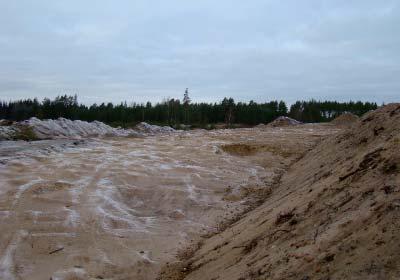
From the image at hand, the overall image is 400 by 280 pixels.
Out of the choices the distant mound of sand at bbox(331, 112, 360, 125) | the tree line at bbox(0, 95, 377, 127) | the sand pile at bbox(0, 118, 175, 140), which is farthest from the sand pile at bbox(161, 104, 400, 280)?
the tree line at bbox(0, 95, 377, 127)

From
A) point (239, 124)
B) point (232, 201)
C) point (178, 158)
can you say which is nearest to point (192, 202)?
point (232, 201)

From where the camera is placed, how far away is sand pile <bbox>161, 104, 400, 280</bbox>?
3578mm

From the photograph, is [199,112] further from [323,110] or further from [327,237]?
[327,237]

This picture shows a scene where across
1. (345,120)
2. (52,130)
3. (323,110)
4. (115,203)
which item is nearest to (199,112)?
(323,110)

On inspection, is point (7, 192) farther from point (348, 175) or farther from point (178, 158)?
point (348, 175)

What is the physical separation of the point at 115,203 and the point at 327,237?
704cm

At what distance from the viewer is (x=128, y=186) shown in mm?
11883

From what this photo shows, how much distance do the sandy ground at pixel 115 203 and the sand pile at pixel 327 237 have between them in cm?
133

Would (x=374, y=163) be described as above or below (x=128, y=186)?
above

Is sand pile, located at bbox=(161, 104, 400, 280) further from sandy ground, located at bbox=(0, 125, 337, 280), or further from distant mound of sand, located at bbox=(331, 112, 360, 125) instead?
distant mound of sand, located at bbox=(331, 112, 360, 125)

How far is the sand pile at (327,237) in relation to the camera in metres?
3.58

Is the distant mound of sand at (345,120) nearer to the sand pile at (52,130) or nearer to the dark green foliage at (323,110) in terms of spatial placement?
the sand pile at (52,130)

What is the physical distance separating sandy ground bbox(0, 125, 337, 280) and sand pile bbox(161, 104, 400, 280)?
4.35 feet

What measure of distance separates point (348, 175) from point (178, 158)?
1048cm
